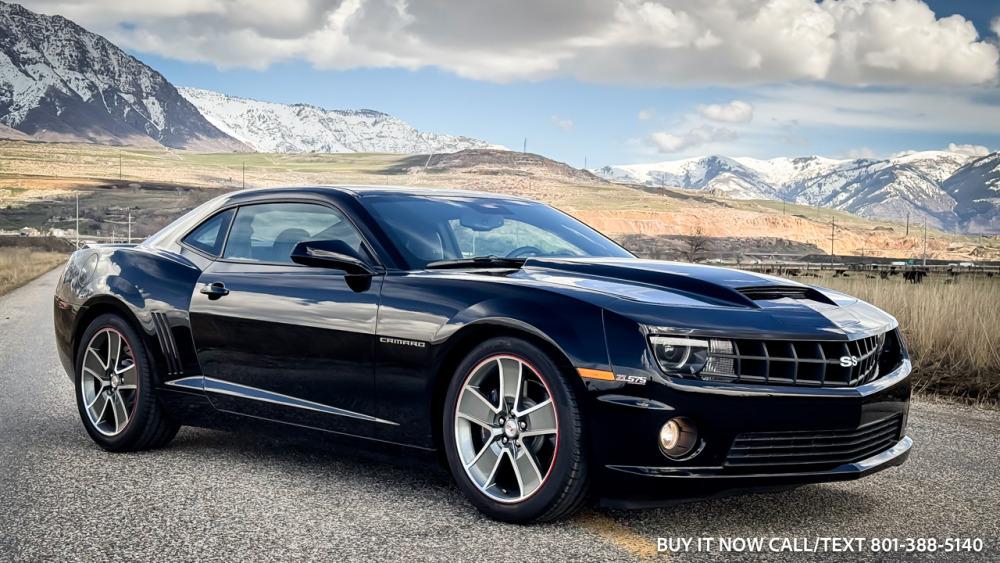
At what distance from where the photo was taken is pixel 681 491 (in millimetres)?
4059

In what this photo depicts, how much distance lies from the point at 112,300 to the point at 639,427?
348 cm

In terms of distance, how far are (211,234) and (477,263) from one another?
68.7 inches

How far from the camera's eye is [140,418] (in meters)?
5.83

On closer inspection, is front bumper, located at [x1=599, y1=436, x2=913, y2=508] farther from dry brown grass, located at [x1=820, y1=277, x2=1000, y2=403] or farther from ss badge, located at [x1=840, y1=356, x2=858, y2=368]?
dry brown grass, located at [x1=820, y1=277, x2=1000, y2=403]

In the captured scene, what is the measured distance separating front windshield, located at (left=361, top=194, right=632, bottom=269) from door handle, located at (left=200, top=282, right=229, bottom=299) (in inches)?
35.3

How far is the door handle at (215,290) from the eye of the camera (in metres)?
5.49

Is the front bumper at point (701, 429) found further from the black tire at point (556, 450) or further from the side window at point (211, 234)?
the side window at point (211, 234)

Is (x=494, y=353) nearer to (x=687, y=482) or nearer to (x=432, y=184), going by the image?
(x=687, y=482)

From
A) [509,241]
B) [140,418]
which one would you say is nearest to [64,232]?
[140,418]

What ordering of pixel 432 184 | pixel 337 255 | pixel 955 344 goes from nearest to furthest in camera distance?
pixel 337 255
pixel 955 344
pixel 432 184

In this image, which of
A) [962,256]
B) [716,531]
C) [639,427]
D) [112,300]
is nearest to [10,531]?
[112,300]

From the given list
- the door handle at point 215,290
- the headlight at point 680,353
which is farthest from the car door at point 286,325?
the headlight at point 680,353

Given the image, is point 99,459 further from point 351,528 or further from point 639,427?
point 639,427

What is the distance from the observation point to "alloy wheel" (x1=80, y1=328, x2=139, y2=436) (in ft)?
19.5
